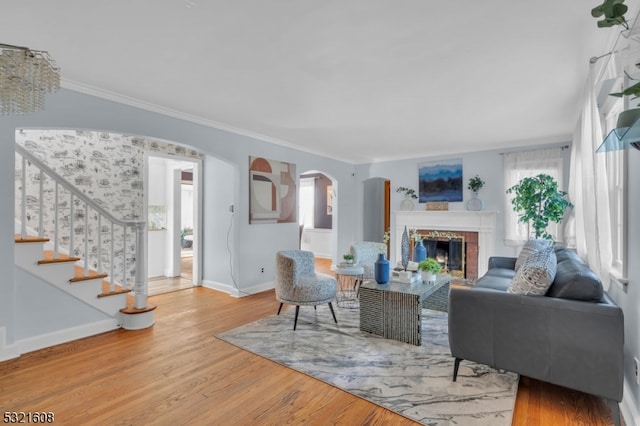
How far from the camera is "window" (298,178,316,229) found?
9.01 meters

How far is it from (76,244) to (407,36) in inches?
179

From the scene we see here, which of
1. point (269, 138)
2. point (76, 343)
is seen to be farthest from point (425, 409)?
point (269, 138)

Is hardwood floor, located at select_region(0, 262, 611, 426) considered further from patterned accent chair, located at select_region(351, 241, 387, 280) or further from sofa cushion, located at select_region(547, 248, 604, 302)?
patterned accent chair, located at select_region(351, 241, 387, 280)

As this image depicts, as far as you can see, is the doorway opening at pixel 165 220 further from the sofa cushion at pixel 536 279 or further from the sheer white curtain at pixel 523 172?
the sheer white curtain at pixel 523 172

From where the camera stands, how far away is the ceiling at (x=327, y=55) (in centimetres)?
191

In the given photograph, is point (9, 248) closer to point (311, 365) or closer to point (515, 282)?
point (311, 365)

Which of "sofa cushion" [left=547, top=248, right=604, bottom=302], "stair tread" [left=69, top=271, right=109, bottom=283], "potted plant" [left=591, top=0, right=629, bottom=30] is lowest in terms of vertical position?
"stair tread" [left=69, top=271, right=109, bottom=283]

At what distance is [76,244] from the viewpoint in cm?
408

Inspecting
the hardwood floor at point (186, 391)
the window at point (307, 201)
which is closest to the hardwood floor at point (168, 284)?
the hardwood floor at point (186, 391)

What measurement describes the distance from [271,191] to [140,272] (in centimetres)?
224

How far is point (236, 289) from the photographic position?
462 cm

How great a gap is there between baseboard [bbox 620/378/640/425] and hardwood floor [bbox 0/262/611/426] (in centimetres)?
10

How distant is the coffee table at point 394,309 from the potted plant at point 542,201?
2149 millimetres

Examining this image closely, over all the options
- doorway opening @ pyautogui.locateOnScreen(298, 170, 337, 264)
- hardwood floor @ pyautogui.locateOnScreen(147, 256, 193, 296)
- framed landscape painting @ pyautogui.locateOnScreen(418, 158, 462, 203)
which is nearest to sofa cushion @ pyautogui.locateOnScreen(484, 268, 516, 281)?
framed landscape painting @ pyautogui.locateOnScreen(418, 158, 462, 203)
